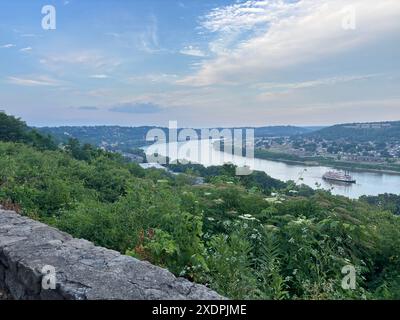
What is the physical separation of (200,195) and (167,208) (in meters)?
1.45

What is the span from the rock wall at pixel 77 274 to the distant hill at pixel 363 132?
1618 centimetres

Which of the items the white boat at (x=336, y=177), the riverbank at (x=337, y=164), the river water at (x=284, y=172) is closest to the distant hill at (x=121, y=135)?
the riverbank at (x=337, y=164)

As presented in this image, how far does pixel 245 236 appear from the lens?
4055 mm

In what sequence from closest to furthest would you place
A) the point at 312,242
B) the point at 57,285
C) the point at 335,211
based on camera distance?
the point at 57,285 → the point at 312,242 → the point at 335,211

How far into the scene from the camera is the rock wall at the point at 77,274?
2689 millimetres

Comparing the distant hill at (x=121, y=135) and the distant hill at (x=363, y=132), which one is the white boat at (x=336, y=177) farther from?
the distant hill at (x=121, y=135)

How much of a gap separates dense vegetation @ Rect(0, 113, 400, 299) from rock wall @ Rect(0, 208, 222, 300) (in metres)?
0.46

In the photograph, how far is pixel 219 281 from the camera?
318cm

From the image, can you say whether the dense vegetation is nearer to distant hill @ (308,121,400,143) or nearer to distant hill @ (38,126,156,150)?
distant hill @ (308,121,400,143)

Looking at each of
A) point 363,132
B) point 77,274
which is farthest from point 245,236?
point 363,132

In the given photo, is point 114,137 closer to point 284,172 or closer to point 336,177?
point 284,172
